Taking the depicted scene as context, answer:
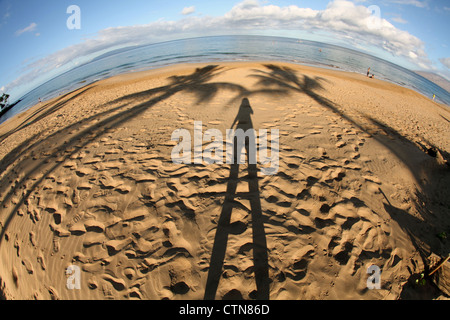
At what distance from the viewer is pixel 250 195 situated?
3.19 metres

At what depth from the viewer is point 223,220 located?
278cm

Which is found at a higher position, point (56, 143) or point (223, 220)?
point (56, 143)

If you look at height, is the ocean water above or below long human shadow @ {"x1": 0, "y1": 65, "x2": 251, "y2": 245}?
above

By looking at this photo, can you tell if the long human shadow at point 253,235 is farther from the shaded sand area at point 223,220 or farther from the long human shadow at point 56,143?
the long human shadow at point 56,143

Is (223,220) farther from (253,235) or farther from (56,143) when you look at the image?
(56,143)

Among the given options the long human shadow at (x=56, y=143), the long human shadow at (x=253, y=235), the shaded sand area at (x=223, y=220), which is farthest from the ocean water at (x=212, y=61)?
the long human shadow at (x=253, y=235)

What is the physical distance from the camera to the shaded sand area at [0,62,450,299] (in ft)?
7.24

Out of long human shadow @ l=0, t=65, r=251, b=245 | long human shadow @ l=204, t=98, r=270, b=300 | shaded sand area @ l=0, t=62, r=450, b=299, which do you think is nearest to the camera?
long human shadow @ l=204, t=98, r=270, b=300

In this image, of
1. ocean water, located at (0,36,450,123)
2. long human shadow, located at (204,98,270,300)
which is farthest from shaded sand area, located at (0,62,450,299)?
ocean water, located at (0,36,450,123)

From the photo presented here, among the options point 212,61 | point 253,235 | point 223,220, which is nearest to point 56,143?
point 223,220

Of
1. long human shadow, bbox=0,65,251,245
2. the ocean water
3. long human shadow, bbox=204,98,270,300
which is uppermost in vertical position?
the ocean water

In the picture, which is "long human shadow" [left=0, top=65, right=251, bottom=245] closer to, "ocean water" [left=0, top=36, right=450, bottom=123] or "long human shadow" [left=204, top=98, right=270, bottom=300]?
"long human shadow" [left=204, top=98, right=270, bottom=300]

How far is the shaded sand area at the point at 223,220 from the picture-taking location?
2.21 meters
